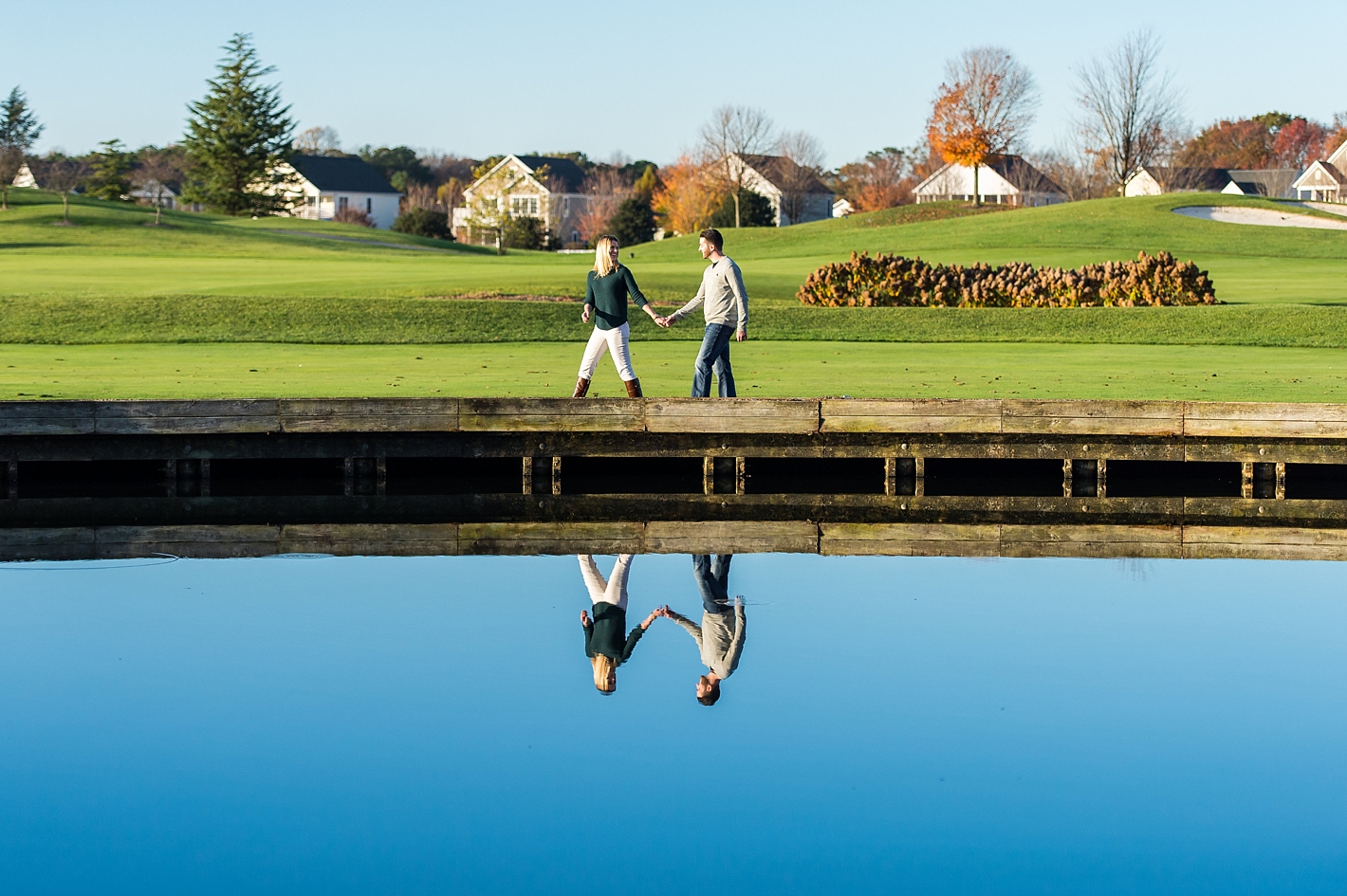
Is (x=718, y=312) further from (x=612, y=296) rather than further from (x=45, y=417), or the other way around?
(x=45, y=417)

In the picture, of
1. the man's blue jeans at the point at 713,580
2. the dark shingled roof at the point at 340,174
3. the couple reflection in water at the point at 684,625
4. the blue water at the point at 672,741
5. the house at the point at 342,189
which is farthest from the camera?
the dark shingled roof at the point at 340,174

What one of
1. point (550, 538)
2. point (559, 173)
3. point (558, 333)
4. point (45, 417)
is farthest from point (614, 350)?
point (559, 173)

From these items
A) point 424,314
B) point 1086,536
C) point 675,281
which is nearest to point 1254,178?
point 675,281

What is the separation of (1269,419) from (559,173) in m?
107

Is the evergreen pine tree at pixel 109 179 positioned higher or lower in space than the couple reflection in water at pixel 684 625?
higher

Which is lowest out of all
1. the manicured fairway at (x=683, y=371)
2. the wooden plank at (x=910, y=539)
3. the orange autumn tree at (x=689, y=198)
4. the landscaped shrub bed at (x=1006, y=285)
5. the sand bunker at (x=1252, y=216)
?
the wooden plank at (x=910, y=539)

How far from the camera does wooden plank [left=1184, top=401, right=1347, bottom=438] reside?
14.5m

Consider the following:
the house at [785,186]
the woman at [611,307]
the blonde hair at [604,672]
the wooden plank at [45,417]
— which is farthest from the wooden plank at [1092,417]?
the house at [785,186]

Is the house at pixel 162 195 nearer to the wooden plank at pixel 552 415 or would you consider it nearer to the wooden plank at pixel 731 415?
the wooden plank at pixel 552 415

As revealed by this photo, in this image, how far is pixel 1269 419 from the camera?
14.6 meters

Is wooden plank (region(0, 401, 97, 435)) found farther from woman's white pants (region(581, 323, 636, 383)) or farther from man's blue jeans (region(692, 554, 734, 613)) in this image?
man's blue jeans (region(692, 554, 734, 613))

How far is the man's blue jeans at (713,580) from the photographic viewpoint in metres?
10.8

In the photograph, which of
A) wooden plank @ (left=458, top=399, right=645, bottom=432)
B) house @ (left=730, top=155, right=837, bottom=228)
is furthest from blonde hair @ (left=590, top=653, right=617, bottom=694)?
house @ (left=730, top=155, right=837, bottom=228)

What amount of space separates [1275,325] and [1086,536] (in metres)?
15.3
